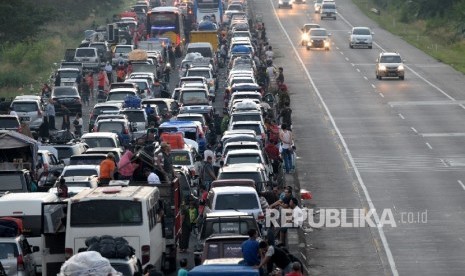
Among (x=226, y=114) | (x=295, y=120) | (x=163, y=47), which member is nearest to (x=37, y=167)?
(x=226, y=114)

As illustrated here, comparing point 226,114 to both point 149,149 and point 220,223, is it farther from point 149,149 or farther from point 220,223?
point 220,223

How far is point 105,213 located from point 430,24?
87399mm

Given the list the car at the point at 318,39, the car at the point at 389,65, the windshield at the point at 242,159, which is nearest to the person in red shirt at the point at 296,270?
the windshield at the point at 242,159

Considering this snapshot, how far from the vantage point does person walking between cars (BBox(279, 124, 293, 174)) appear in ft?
139

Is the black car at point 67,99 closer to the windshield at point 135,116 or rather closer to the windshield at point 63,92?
the windshield at point 63,92

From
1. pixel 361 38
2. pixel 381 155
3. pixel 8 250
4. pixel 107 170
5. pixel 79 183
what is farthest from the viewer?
pixel 361 38

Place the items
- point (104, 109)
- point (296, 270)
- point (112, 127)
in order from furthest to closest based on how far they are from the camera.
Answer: point (104, 109) < point (112, 127) < point (296, 270)

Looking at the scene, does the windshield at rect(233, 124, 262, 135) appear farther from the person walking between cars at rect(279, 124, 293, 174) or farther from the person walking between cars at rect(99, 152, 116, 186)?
the person walking between cars at rect(99, 152, 116, 186)

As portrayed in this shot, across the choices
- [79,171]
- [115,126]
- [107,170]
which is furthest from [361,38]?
[107,170]

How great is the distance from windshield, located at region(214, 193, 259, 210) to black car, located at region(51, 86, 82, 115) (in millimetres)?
31071

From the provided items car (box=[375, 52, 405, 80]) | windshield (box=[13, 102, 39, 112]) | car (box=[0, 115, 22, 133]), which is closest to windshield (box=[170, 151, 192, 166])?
car (box=[0, 115, 22, 133])

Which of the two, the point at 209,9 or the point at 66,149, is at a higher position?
the point at 66,149

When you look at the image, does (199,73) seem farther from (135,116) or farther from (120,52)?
(135,116)

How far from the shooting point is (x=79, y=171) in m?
36.4
